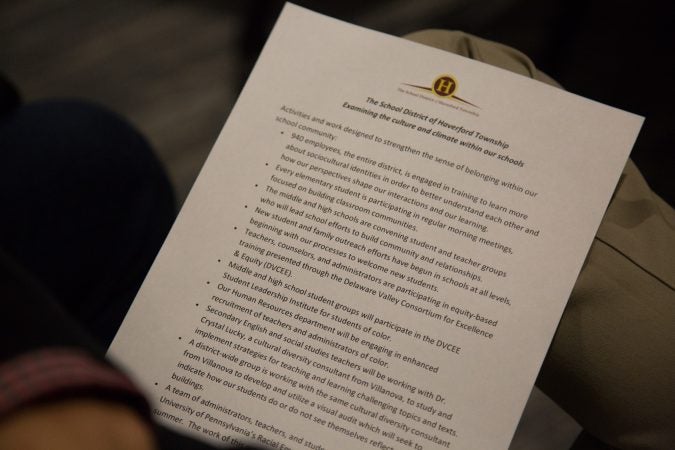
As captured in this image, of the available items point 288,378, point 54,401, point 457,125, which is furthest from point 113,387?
point 457,125

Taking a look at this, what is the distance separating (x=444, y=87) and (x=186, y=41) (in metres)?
0.86

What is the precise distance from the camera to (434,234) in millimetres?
431

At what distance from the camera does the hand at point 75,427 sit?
226 millimetres

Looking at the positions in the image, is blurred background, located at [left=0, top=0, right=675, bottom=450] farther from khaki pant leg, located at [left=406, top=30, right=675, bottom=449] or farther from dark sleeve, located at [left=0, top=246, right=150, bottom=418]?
dark sleeve, located at [left=0, top=246, right=150, bottom=418]

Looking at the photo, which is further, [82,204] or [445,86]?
[82,204]

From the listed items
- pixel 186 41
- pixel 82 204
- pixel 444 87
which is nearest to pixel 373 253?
pixel 444 87

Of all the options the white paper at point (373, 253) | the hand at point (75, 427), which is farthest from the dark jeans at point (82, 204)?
the hand at point (75, 427)

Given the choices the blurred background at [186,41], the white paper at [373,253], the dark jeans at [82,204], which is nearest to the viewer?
the white paper at [373,253]

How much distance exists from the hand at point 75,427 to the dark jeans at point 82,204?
315 mm

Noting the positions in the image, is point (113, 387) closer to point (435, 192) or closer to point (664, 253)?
point (435, 192)

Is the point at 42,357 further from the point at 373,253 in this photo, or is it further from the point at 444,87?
the point at 444,87

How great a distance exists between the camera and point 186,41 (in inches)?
46.8

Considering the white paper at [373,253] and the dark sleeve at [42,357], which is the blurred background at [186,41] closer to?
the white paper at [373,253]

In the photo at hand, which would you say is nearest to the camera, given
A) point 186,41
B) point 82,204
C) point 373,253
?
point 373,253
